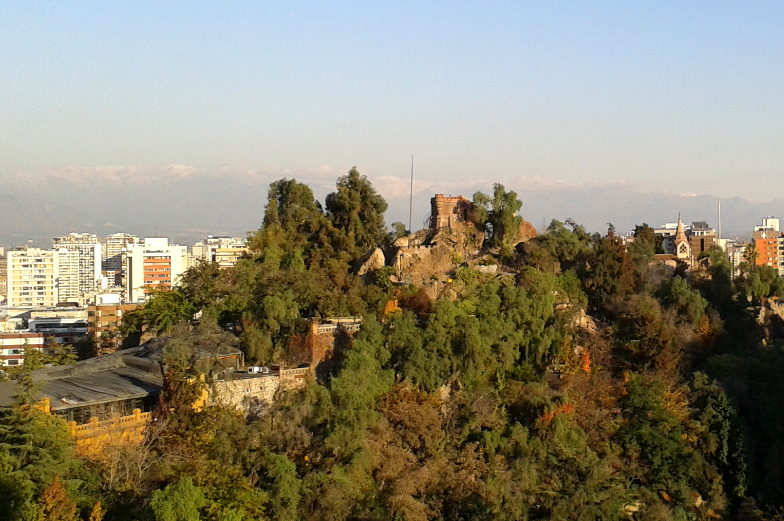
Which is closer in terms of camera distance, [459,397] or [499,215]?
[459,397]

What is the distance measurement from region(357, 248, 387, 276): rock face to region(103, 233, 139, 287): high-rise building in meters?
39.8

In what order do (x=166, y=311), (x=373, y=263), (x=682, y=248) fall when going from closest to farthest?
(x=166, y=311) → (x=373, y=263) → (x=682, y=248)

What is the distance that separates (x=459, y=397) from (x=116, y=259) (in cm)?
6002

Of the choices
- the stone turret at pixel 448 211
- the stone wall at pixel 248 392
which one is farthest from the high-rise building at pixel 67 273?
the stone wall at pixel 248 392

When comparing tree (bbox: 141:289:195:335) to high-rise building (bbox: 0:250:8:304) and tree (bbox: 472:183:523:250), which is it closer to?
tree (bbox: 472:183:523:250)

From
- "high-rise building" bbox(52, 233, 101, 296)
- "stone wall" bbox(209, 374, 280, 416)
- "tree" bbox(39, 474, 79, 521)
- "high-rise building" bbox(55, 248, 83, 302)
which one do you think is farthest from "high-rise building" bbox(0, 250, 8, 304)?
"tree" bbox(39, 474, 79, 521)

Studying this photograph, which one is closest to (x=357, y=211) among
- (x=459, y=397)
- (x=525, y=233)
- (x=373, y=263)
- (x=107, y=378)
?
(x=373, y=263)

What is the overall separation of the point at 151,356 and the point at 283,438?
3.81 meters

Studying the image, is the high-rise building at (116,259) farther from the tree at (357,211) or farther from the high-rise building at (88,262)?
the tree at (357,211)

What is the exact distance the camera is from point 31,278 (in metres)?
69.2

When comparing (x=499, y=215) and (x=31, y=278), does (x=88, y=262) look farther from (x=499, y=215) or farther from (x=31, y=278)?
(x=499, y=215)

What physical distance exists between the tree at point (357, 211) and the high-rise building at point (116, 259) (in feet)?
125

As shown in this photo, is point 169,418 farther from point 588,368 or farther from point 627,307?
point 627,307

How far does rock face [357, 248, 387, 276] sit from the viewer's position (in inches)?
973
